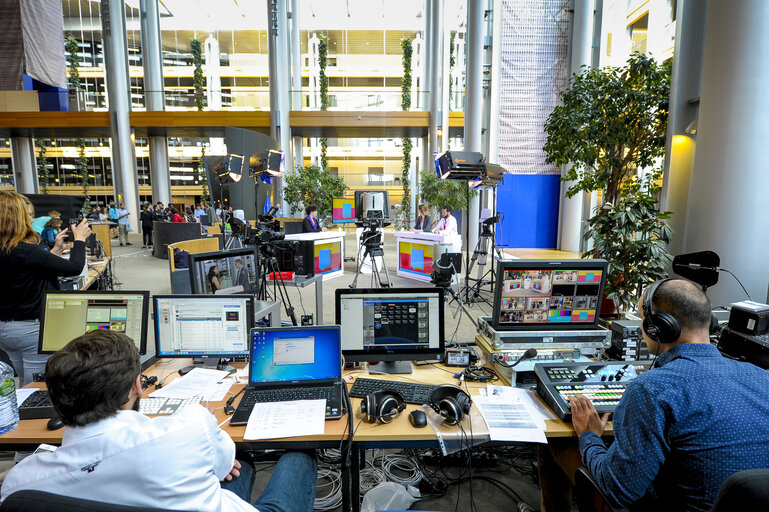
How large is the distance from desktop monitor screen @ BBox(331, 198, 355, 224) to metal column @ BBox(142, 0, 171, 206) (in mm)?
9794

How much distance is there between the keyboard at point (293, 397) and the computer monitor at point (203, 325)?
34cm

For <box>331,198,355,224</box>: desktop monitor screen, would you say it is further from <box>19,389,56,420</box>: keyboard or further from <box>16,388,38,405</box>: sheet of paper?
<box>19,389,56,420</box>: keyboard

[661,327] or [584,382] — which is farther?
[584,382]

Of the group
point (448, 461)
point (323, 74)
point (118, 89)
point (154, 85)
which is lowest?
point (448, 461)

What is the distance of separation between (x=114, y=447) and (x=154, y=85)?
17541mm

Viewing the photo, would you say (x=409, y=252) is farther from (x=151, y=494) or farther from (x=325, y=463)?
(x=151, y=494)

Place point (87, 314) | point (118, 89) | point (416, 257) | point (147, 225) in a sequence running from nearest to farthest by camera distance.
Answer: point (87, 314) < point (416, 257) < point (147, 225) < point (118, 89)

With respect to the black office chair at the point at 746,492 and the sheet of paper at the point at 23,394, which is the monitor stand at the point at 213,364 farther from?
the black office chair at the point at 746,492

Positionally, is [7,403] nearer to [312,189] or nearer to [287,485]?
[287,485]

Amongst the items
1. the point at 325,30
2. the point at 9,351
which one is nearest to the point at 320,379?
the point at 9,351

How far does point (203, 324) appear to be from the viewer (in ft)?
7.08

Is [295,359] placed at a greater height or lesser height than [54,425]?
greater

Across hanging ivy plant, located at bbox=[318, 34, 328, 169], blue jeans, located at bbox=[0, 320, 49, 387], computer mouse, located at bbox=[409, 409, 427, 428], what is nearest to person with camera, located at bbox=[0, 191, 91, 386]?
blue jeans, located at bbox=[0, 320, 49, 387]

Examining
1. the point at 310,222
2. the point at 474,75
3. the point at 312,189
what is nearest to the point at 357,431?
the point at 310,222
